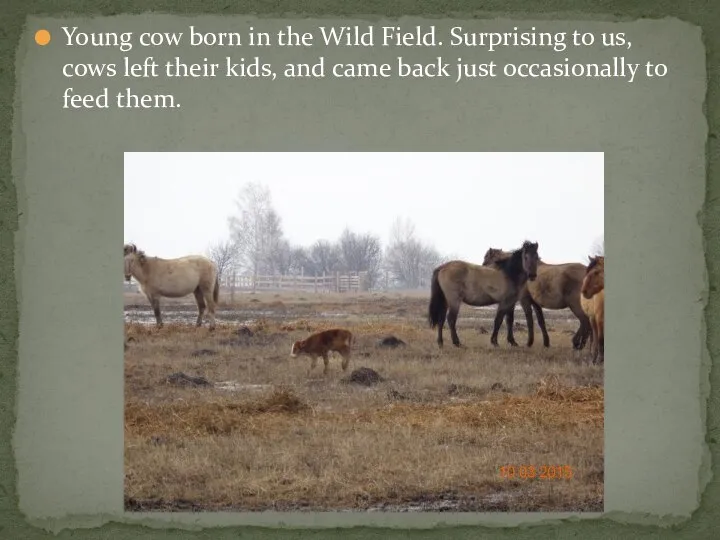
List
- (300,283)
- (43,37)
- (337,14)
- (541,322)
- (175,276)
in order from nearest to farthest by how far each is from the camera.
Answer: (337,14) < (43,37) < (175,276) < (300,283) < (541,322)

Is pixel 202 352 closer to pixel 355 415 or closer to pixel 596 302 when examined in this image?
pixel 355 415

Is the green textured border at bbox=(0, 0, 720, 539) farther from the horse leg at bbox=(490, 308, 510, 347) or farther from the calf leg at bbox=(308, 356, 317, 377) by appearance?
the horse leg at bbox=(490, 308, 510, 347)

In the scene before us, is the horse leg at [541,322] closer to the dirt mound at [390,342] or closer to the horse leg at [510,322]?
the horse leg at [510,322]

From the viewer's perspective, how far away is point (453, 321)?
7.76m

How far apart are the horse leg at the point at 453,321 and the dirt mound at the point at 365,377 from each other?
0.73 m

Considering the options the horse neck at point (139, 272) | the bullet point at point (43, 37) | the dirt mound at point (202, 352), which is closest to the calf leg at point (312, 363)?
the dirt mound at point (202, 352)

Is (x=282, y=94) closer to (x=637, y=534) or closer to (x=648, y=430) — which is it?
(x=648, y=430)

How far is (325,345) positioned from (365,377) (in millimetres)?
452

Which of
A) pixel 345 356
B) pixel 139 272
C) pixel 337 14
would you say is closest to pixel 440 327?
pixel 345 356

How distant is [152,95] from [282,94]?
1.01 meters

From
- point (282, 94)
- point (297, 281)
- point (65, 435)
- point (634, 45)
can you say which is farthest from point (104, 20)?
A: point (634, 45)

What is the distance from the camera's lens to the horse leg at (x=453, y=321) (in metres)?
7.66
